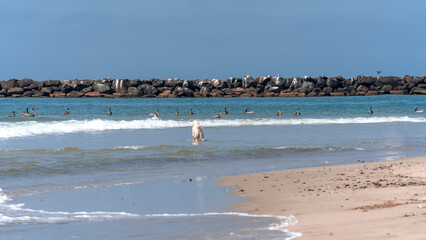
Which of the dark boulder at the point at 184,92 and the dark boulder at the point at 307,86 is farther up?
the dark boulder at the point at 307,86

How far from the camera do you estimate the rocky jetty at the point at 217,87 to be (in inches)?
4023

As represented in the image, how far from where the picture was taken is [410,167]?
13.4 metres

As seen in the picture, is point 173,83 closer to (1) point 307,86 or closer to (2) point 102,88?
(2) point 102,88

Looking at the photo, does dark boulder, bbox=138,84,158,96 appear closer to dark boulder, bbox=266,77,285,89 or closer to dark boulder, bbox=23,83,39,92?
dark boulder, bbox=23,83,39,92

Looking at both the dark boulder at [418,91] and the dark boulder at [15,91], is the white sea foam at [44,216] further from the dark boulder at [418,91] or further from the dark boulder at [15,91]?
the dark boulder at [418,91]

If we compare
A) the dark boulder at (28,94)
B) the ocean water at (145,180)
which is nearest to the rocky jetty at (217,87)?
the dark boulder at (28,94)

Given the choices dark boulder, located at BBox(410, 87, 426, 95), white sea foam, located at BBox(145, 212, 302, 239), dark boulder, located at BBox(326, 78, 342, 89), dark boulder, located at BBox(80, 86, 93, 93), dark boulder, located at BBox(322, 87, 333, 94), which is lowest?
dark boulder, located at BBox(410, 87, 426, 95)

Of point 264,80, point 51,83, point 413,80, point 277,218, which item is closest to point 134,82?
point 51,83

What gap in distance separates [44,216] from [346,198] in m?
4.74

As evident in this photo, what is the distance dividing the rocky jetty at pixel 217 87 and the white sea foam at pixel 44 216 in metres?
92.4

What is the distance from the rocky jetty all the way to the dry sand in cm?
8899

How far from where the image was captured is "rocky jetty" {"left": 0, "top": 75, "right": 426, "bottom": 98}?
10219 cm

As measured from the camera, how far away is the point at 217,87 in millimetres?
108125

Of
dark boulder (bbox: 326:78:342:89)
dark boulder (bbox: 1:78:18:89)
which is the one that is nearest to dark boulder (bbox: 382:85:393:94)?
dark boulder (bbox: 326:78:342:89)
